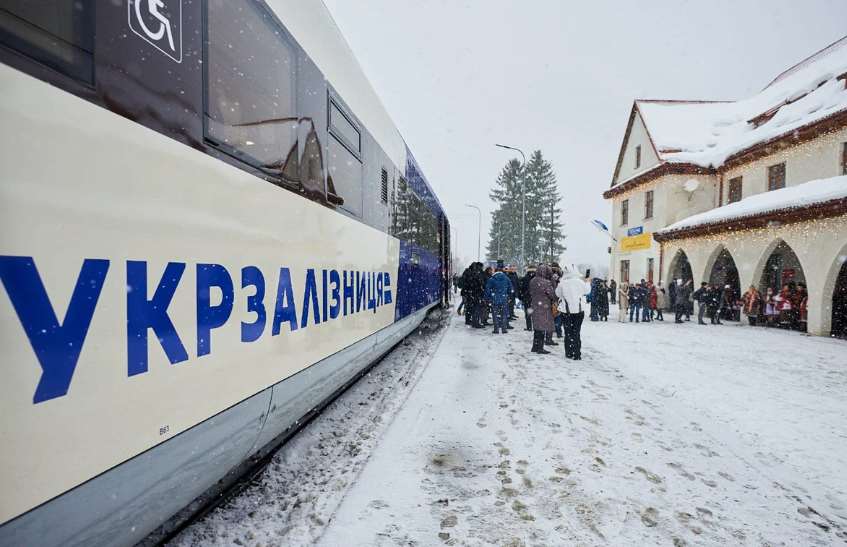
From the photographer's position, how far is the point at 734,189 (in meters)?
19.0

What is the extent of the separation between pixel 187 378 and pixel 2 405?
74 cm

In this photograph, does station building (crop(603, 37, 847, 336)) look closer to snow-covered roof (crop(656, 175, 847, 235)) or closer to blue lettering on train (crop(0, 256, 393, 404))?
snow-covered roof (crop(656, 175, 847, 235))

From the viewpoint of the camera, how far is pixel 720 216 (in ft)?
52.5

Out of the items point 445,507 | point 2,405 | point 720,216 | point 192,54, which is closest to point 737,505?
point 445,507

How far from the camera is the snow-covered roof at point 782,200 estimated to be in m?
12.2

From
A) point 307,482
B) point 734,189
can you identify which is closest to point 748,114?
point 734,189

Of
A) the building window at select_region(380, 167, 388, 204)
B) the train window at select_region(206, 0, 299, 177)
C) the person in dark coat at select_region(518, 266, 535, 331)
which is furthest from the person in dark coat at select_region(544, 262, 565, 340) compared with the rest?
the train window at select_region(206, 0, 299, 177)

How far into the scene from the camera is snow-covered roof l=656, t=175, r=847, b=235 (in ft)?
39.9

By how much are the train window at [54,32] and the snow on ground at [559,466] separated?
2.34 metres

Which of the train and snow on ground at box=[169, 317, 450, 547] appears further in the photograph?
snow on ground at box=[169, 317, 450, 547]

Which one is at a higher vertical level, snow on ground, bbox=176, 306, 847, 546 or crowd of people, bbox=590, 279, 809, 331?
crowd of people, bbox=590, 279, 809, 331

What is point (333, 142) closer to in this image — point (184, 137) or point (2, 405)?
point (184, 137)

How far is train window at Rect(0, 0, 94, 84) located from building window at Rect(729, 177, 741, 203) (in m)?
22.4

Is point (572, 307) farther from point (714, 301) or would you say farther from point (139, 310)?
point (714, 301)
